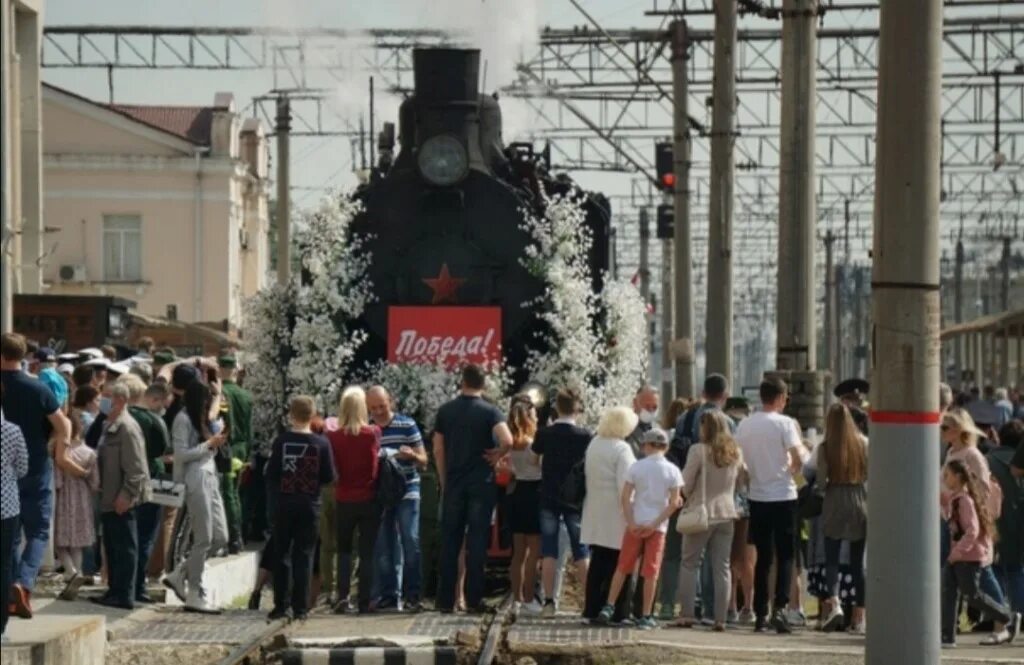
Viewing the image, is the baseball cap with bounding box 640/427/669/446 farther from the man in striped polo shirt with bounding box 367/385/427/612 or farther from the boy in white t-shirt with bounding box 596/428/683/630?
the man in striped polo shirt with bounding box 367/385/427/612

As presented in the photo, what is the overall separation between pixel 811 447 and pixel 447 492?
14.3 feet

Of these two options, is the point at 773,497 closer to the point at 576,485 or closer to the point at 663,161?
the point at 576,485

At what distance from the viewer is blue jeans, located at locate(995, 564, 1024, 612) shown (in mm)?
20469

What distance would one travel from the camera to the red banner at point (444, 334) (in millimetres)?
26547

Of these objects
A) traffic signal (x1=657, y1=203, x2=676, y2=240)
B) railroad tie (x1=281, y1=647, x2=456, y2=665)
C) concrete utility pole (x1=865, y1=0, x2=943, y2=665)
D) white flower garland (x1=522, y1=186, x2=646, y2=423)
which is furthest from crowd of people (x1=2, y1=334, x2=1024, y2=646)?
traffic signal (x1=657, y1=203, x2=676, y2=240)

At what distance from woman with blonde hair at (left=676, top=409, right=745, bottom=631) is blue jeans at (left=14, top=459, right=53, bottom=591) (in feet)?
17.0

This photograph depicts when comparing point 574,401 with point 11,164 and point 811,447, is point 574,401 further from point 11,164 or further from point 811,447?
point 11,164

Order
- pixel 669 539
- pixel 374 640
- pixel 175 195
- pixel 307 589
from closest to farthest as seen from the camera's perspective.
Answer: pixel 374 640
pixel 307 589
pixel 669 539
pixel 175 195

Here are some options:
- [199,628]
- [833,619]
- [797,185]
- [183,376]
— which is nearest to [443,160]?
[797,185]

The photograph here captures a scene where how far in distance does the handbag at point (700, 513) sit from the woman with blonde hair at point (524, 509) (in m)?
1.68

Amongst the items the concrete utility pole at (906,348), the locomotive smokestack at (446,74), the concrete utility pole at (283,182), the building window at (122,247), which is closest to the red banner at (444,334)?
Result: the locomotive smokestack at (446,74)

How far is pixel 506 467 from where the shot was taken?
21219 mm

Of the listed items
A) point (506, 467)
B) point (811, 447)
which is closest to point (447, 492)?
point (506, 467)

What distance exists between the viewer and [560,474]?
2075 centimetres
